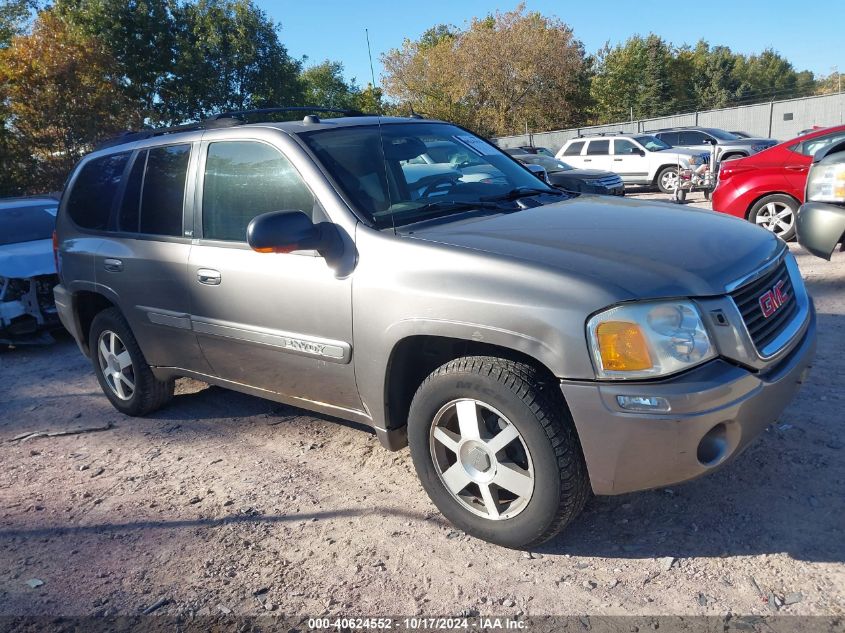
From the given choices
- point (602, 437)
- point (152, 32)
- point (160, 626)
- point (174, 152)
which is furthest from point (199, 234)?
point (152, 32)

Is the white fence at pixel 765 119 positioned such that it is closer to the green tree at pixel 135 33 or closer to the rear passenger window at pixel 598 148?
the rear passenger window at pixel 598 148

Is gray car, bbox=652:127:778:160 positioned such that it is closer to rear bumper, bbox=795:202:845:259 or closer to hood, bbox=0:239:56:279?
rear bumper, bbox=795:202:845:259

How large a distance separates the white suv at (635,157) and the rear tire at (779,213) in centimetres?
838

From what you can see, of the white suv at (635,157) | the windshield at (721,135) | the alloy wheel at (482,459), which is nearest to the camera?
the alloy wheel at (482,459)

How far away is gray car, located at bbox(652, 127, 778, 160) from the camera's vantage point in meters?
19.1

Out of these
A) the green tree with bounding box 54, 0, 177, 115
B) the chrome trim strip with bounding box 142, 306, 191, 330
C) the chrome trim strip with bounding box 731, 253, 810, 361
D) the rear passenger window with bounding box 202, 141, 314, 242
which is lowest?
the chrome trim strip with bounding box 142, 306, 191, 330

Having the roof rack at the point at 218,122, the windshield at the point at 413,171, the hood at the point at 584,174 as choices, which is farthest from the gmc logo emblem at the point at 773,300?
the hood at the point at 584,174

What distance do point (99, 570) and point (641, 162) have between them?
1686cm

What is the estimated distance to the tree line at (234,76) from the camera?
2125cm

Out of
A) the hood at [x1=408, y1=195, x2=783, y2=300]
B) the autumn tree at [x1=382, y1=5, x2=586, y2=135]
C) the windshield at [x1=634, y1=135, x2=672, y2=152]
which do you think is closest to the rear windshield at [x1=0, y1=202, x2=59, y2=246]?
the hood at [x1=408, y1=195, x2=783, y2=300]

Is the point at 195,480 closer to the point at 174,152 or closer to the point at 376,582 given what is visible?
the point at 376,582

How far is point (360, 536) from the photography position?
3.14 metres

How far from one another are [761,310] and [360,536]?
1956 millimetres

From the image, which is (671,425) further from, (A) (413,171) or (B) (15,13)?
(B) (15,13)
